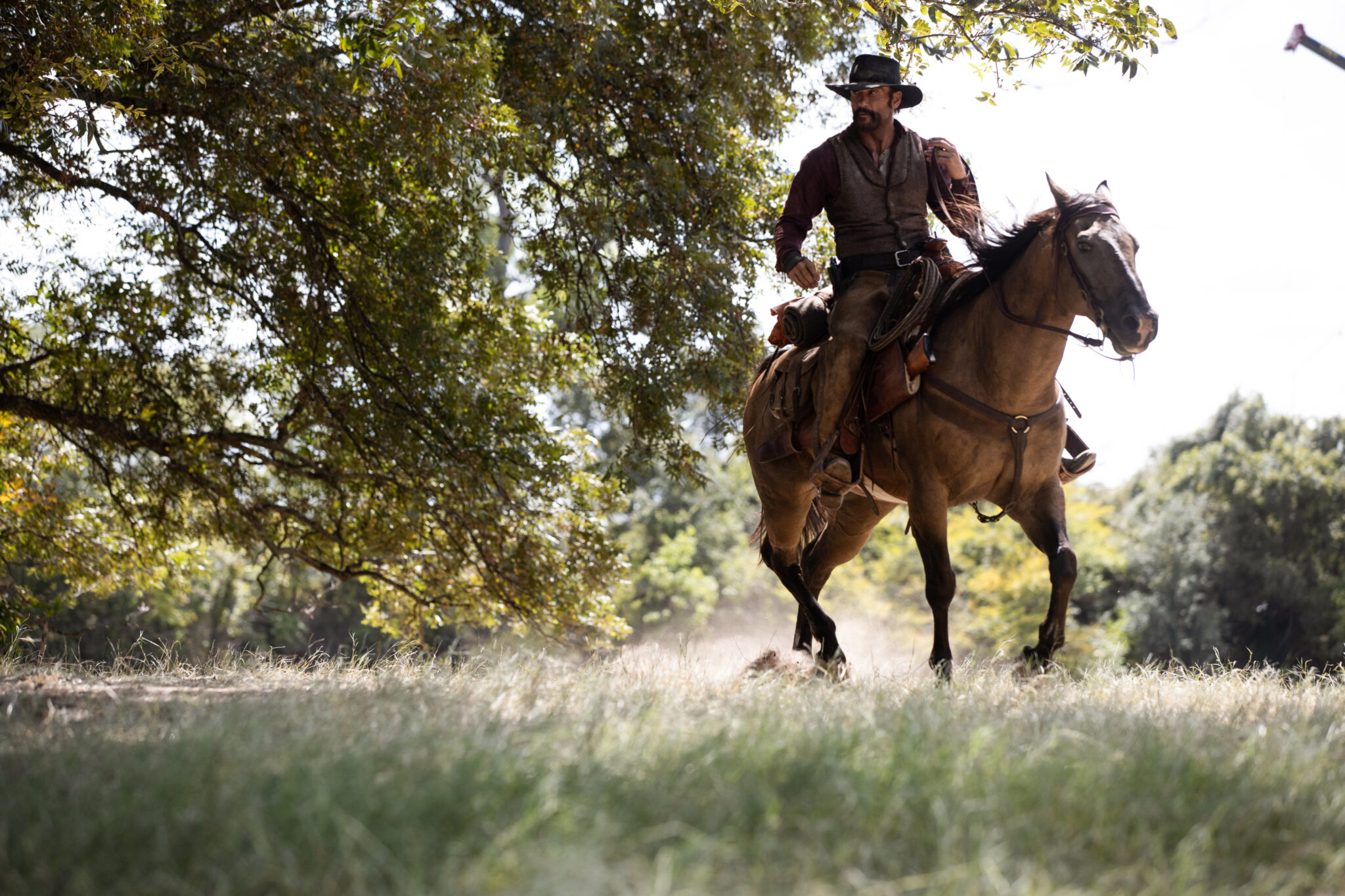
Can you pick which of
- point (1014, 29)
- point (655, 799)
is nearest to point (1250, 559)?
point (1014, 29)

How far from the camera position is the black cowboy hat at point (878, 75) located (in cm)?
597

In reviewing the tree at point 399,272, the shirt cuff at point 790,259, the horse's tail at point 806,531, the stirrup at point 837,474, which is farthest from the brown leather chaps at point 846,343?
the tree at point 399,272

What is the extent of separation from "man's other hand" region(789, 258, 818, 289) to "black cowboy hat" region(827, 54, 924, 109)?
3.26 feet

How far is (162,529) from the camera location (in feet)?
34.9

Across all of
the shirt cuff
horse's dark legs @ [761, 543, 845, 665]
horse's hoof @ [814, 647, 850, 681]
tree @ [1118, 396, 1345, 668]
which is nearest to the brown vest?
the shirt cuff

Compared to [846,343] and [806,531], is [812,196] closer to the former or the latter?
[846,343]

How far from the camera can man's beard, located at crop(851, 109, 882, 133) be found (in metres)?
5.99

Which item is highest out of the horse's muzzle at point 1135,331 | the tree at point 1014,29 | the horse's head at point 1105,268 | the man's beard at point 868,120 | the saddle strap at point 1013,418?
the tree at point 1014,29

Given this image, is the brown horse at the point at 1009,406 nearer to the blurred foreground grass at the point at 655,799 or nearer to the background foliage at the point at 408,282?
the blurred foreground grass at the point at 655,799

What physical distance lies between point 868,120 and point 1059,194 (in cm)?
119

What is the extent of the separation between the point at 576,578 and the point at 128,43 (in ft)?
20.4

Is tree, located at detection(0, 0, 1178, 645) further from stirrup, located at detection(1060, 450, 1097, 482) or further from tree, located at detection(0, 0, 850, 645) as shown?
stirrup, located at detection(1060, 450, 1097, 482)

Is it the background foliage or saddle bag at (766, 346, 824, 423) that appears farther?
the background foliage

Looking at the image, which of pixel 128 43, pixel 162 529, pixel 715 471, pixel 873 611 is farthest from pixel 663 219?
pixel 715 471
